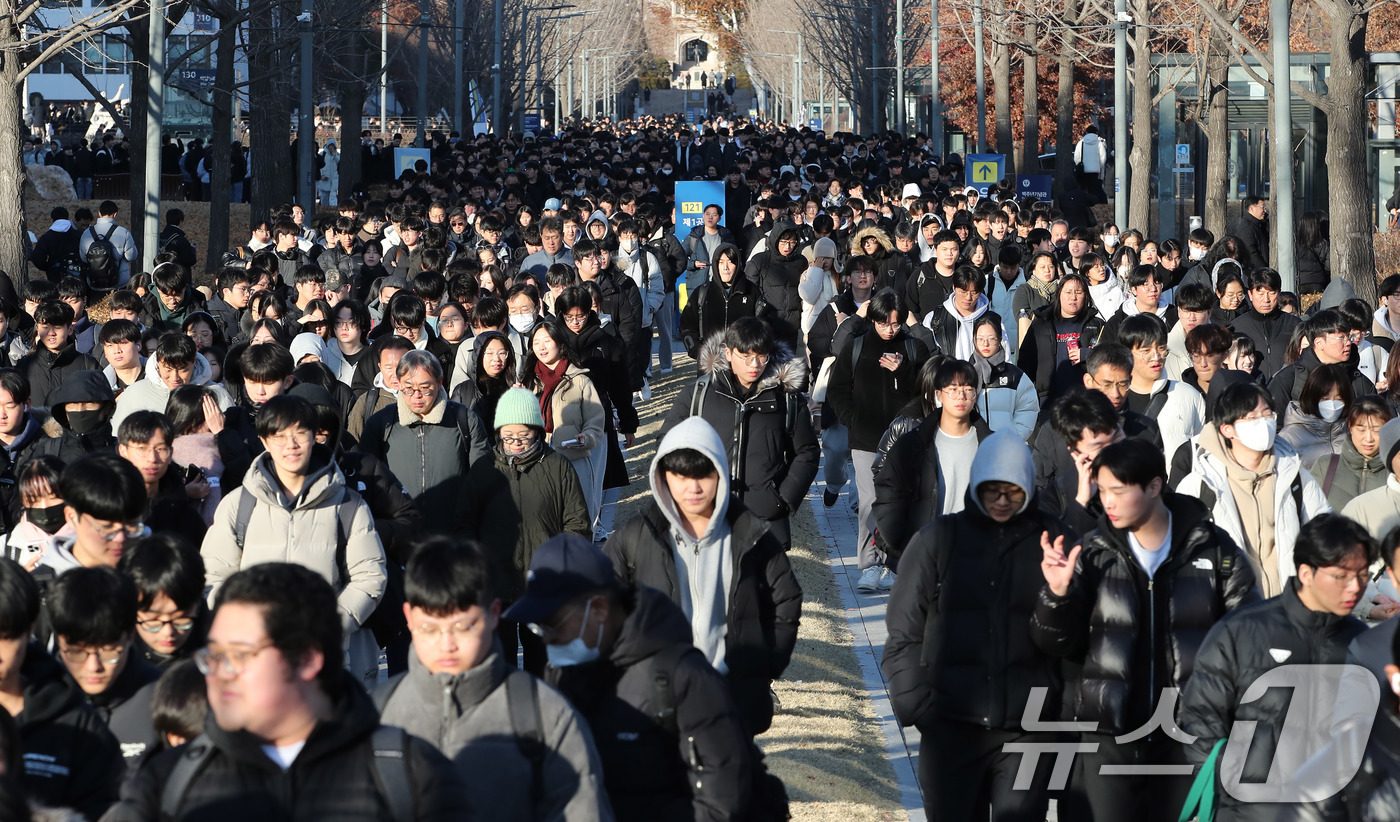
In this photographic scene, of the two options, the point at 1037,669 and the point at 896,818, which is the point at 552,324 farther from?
the point at 1037,669

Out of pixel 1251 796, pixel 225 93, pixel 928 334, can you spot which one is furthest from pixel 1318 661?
pixel 225 93

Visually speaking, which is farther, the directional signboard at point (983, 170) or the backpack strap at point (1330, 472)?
the directional signboard at point (983, 170)

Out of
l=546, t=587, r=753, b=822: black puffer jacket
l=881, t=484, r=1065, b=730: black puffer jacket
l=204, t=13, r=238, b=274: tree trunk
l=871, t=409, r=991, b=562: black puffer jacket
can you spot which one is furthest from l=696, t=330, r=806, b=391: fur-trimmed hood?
l=204, t=13, r=238, b=274: tree trunk

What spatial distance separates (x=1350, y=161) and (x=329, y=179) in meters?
32.4

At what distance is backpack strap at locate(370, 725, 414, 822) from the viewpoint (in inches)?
130

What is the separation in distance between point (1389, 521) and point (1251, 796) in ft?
7.28

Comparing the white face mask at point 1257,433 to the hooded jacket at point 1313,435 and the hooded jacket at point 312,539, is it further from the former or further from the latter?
the hooded jacket at point 312,539

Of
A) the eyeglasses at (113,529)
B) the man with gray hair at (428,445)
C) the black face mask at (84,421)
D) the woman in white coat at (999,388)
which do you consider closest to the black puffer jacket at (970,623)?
the eyeglasses at (113,529)

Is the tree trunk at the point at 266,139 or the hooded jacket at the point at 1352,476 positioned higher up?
the tree trunk at the point at 266,139

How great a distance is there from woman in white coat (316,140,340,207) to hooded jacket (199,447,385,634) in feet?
129

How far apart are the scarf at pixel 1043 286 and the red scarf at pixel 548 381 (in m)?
5.28

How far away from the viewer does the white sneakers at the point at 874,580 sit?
1071cm

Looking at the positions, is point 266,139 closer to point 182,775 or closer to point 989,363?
point 989,363

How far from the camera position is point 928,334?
36.2 feet
